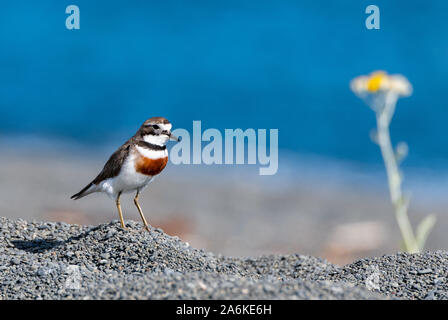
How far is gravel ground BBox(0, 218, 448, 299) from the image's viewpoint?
3.68 m

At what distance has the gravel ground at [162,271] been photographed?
12.1 feet

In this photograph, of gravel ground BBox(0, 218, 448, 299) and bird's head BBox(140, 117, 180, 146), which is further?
bird's head BBox(140, 117, 180, 146)

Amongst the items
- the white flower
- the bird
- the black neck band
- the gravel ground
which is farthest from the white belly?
Answer: the white flower

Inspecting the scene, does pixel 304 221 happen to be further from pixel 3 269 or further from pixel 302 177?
pixel 3 269

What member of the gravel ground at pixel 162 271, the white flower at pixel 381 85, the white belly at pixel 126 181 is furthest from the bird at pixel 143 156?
the white flower at pixel 381 85

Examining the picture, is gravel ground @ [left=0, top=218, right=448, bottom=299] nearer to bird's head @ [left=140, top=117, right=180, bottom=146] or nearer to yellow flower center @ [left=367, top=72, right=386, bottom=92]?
bird's head @ [left=140, top=117, right=180, bottom=146]

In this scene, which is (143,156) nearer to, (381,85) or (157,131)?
(157,131)

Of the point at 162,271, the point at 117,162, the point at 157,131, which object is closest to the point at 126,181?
the point at 117,162

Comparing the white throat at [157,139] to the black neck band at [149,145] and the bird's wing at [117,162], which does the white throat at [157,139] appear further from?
the bird's wing at [117,162]

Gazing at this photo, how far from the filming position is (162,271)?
466cm

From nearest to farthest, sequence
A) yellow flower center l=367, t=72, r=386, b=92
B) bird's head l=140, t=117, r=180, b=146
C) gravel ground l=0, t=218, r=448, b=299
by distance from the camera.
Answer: gravel ground l=0, t=218, r=448, b=299
bird's head l=140, t=117, r=180, b=146
yellow flower center l=367, t=72, r=386, b=92

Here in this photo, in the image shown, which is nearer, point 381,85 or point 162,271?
point 162,271

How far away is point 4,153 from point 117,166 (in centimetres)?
711

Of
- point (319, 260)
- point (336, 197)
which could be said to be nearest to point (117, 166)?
point (319, 260)
